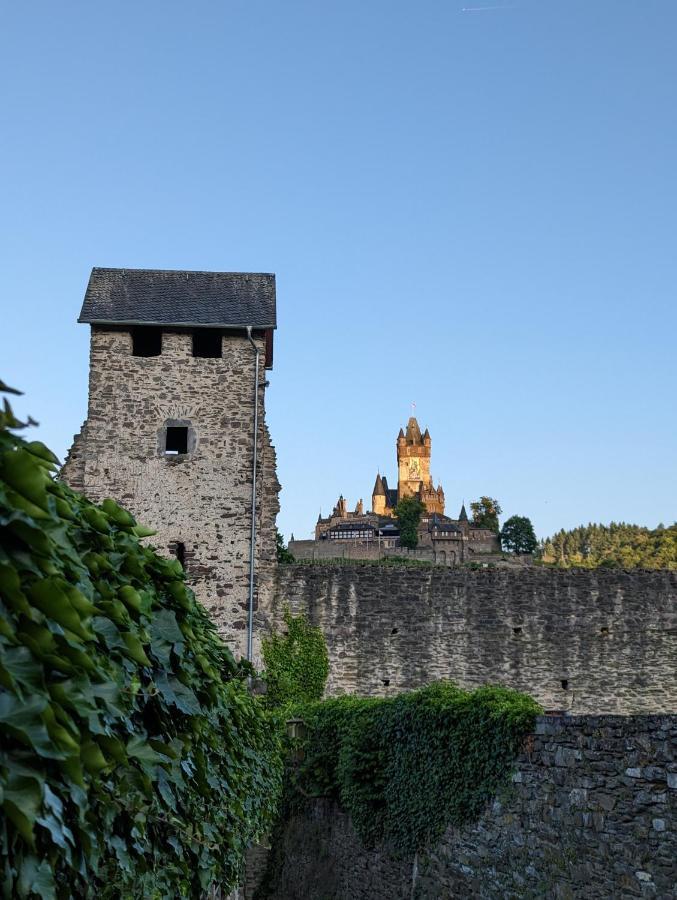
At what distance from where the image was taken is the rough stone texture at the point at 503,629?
23.0 meters

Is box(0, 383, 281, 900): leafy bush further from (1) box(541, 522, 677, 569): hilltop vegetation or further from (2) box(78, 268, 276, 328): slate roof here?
(1) box(541, 522, 677, 569): hilltop vegetation

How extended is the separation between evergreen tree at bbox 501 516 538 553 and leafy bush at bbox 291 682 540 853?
10201 centimetres

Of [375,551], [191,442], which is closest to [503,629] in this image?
[191,442]

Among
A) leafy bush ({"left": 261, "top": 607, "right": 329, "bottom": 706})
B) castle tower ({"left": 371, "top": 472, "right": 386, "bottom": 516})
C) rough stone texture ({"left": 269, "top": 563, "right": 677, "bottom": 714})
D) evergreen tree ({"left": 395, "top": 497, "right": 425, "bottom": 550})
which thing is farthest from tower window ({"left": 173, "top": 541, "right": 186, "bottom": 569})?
castle tower ({"left": 371, "top": 472, "right": 386, "bottom": 516})

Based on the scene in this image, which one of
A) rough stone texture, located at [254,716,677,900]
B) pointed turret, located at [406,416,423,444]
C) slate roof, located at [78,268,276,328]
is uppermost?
pointed turret, located at [406,416,423,444]

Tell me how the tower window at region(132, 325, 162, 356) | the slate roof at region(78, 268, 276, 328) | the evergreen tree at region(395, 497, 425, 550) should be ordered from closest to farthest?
the slate roof at region(78, 268, 276, 328), the tower window at region(132, 325, 162, 356), the evergreen tree at region(395, 497, 425, 550)

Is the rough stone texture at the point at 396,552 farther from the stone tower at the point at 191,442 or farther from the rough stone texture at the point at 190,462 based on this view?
the rough stone texture at the point at 190,462

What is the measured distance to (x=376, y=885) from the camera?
14.8m

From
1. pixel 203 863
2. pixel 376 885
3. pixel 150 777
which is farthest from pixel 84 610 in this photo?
pixel 376 885

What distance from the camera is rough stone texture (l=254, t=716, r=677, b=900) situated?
8.66 meters

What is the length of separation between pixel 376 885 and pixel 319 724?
11.0 feet

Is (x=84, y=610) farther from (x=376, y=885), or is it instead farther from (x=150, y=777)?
(x=376, y=885)

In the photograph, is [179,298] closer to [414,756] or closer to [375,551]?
[414,756]

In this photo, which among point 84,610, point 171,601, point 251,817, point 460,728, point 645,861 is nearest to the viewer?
point 84,610
